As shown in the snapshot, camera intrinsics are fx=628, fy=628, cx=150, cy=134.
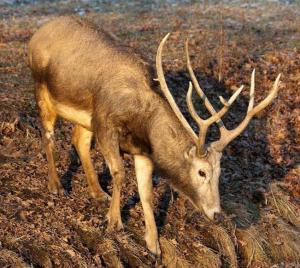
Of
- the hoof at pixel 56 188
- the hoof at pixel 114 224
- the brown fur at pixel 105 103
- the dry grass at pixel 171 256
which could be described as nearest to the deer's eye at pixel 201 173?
the brown fur at pixel 105 103

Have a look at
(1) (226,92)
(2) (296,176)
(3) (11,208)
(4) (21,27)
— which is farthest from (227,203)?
(4) (21,27)

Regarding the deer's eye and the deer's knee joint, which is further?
the deer's knee joint

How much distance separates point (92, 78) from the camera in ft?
26.6

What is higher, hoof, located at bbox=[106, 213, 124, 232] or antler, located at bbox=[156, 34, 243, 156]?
antler, located at bbox=[156, 34, 243, 156]

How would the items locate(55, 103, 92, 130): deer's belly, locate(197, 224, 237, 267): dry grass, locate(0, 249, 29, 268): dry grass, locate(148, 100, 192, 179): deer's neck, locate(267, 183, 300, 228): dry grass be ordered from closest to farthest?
locate(0, 249, 29, 268): dry grass, locate(148, 100, 192, 179): deer's neck, locate(197, 224, 237, 267): dry grass, locate(55, 103, 92, 130): deer's belly, locate(267, 183, 300, 228): dry grass

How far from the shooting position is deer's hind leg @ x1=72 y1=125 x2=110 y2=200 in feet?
27.9

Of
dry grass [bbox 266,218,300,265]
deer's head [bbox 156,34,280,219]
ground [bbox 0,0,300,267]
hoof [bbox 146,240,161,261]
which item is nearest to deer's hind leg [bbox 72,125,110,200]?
ground [bbox 0,0,300,267]

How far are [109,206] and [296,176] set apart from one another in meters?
3.43

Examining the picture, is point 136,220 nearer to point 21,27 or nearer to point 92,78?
point 92,78

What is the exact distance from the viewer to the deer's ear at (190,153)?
736 cm

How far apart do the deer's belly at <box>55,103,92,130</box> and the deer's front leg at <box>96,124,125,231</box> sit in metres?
0.48

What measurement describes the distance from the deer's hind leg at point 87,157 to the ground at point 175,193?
0.56 ft

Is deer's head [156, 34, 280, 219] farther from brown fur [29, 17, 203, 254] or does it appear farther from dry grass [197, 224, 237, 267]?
dry grass [197, 224, 237, 267]

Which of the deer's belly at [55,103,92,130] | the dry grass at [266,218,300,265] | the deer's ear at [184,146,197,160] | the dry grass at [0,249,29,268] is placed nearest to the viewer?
the dry grass at [0,249,29,268]
